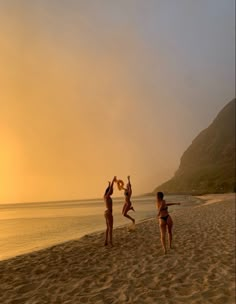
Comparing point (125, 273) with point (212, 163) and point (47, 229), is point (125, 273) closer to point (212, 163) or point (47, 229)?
point (47, 229)

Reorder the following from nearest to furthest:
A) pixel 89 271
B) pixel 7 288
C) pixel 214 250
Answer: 1. pixel 7 288
2. pixel 89 271
3. pixel 214 250

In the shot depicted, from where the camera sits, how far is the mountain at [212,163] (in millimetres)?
123812

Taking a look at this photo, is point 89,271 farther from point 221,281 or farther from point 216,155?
point 216,155

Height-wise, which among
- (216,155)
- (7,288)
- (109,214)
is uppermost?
(216,155)

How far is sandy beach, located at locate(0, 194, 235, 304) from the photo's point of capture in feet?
24.4

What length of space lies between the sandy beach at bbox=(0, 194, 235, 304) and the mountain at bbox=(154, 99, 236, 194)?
310 feet

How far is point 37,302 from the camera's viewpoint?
7.13m

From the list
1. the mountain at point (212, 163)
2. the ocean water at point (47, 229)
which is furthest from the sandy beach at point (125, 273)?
the mountain at point (212, 163)

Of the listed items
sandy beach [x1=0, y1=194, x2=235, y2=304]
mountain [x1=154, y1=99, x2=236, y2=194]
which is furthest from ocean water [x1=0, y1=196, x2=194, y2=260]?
mountain [x1=154, y1=99, x2=236, y2=194]

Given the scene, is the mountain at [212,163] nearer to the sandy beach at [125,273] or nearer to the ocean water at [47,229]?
→ the ocean water at [47,229]

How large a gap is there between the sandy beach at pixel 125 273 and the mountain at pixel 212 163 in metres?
94.4

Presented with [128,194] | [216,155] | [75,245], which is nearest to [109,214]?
[75,245]

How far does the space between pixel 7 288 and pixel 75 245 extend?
20.4ft

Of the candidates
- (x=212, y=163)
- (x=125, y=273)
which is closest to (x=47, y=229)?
(x=125, y=273)
